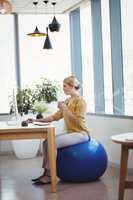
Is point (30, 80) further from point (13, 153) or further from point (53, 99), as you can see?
point (13, 153)

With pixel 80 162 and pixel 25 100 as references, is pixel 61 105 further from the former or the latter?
pixel 25 100

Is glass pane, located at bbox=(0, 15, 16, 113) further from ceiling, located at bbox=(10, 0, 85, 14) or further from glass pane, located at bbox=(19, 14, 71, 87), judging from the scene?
ceiling, located at bbox=(10, 0, 85, 14)

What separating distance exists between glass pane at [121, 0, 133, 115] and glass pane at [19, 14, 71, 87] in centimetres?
222

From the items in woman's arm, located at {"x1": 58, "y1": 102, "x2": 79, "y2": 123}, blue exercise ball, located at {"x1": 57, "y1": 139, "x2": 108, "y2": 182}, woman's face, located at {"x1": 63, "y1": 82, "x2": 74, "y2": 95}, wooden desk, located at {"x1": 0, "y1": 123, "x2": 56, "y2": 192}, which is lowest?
blue exercise ball, located at {"x1": 57, "y1": 139, "x2": 108, "y2": 182}

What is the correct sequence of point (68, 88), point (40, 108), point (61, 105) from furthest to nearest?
point (40, 108) → point (68, 88) → point (61, 105)

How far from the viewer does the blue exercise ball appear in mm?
5008

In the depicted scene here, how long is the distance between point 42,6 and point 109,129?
8.64ft

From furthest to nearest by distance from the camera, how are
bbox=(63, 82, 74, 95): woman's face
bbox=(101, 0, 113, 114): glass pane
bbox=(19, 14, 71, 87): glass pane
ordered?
bbox=(19, 14, 71, 87): glass pane
bbox=(101, 0, 113, 114): glass pane
bbox=(63, 82, 74, 95): woman's face

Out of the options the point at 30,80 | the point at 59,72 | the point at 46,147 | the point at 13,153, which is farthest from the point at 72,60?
the point at 46,147

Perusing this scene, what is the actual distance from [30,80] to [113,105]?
209cm

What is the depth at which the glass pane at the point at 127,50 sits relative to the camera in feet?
19.5

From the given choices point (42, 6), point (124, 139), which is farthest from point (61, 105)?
point (42, 6)

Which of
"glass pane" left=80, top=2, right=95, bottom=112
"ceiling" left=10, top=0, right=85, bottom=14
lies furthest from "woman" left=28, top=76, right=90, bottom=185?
"ceiling" left=10, top=0, right=85, bottom=14

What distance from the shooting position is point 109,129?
6.30 meters
